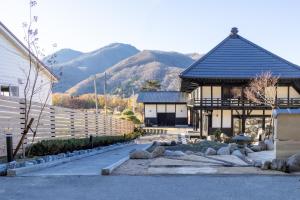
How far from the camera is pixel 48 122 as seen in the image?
42.5 ft

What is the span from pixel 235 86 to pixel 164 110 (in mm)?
20405

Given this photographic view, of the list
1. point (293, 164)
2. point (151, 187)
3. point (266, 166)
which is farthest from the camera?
point (266, 166)

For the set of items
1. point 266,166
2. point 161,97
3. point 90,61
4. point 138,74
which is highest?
point 90,61

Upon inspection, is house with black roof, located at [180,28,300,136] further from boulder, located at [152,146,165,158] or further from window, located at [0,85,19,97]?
boulder, located at [152,146,165,158]

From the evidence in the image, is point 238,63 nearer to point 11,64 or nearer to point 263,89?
point 263,89

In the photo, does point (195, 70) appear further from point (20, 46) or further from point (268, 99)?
point (20, 46)

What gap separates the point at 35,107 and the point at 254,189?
7940mm

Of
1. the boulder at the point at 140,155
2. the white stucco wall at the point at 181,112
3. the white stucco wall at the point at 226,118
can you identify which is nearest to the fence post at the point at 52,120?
the boulder at the point at 140,155

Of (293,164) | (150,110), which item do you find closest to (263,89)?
(293,164)

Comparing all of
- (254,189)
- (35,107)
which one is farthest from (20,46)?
(254,189)

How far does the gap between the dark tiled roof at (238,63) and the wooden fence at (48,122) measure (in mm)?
10717

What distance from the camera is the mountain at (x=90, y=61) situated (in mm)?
121000

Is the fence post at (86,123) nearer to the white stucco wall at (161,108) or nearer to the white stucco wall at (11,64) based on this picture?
the white stucco wall at (11,64)

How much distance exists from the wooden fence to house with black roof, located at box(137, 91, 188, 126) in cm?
2678
